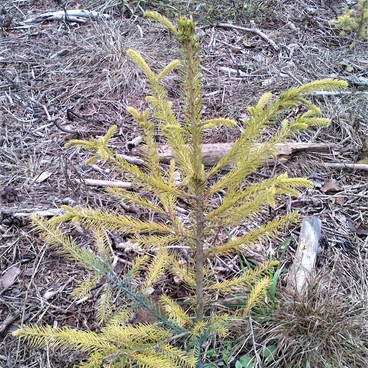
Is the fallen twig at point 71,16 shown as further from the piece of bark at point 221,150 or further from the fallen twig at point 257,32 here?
the piece of bark at point 221,150

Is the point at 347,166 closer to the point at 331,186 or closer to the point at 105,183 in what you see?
the point at 331,186

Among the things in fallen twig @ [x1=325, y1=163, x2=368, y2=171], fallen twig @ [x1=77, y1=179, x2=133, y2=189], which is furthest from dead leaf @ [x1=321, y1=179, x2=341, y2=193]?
fallen twig @ [x1=77, y1=179, x2=133, y2=189]

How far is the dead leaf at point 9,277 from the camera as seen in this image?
200 centimetres

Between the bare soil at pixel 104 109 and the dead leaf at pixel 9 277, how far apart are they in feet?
0.07

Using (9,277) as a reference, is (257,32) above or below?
above

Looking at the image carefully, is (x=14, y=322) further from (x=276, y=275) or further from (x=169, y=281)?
(x=276, y=275)

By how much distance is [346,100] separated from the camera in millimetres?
3121

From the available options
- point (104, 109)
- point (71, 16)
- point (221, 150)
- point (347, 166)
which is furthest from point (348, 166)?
point (71, 16)

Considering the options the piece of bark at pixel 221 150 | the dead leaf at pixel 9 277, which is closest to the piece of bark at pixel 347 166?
the piece of bark at pixel 221 150

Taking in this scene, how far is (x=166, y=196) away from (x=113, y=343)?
0.54 meters

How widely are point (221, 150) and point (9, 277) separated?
143 centimetres

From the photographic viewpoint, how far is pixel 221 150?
8.72ft

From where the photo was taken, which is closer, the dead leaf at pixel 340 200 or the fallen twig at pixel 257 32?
the dead leaf at pixel 340 200

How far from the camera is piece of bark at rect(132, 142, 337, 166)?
104 inches
